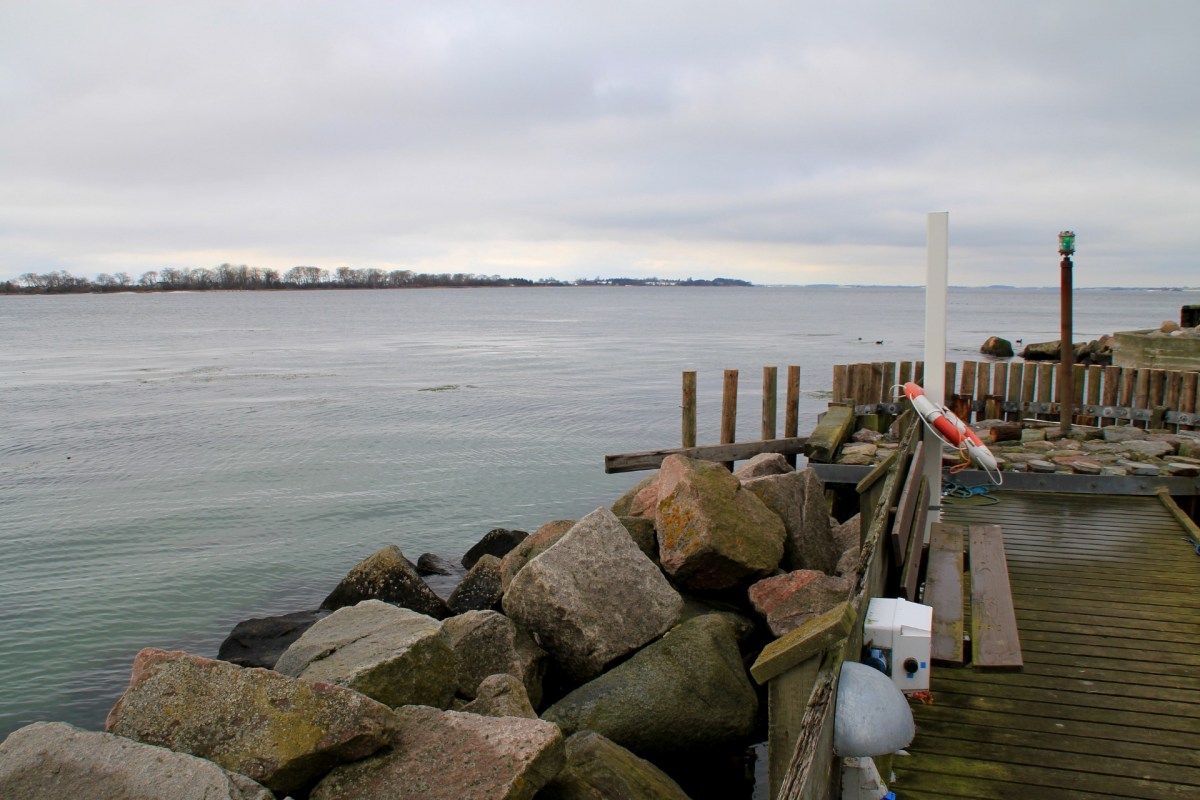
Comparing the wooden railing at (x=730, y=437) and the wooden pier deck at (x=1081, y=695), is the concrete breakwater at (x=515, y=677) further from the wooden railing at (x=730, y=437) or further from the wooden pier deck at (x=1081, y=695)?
the wooden railing at (x=730, y=437)

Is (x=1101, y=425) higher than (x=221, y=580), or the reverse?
(x=1101, y=425)

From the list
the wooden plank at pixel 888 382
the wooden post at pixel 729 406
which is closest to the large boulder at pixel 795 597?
the wooden post at pixel 729 406

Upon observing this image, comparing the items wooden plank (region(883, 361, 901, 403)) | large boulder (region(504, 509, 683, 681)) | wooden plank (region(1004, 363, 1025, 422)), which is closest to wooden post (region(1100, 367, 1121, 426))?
wooden plank (region(1004, 363, 1025, 422))

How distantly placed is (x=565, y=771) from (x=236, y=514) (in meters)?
13.2

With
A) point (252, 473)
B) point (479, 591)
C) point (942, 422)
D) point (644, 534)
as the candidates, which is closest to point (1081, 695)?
point (942, 422)

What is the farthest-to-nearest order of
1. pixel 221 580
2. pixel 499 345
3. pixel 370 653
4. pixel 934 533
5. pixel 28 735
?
pixel 499 345, pixel 221 580, pixel 934 533, pixel 370 653, pixel 28 735

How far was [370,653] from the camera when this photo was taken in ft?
19.7

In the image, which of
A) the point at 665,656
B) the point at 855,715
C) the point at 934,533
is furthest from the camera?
→ the point at 934,533

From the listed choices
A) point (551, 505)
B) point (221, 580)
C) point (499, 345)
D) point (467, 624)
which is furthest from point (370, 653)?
point (499, 345)

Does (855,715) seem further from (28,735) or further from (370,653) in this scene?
(28,735)

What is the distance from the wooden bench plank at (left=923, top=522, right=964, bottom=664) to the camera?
19.4 feet

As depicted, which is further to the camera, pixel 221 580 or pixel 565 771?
pixel 221 580

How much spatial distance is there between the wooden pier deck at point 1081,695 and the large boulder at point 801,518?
5.94ft

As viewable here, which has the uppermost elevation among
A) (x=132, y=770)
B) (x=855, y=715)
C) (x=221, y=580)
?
(x=855, y=715)
